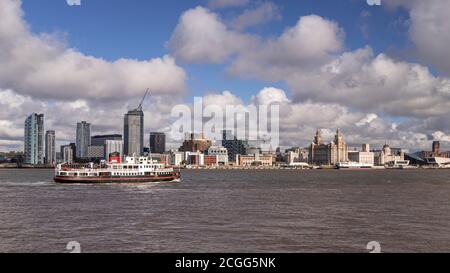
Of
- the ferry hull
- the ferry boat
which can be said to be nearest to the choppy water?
the ferry hull

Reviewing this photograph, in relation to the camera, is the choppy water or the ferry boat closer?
the choppy water

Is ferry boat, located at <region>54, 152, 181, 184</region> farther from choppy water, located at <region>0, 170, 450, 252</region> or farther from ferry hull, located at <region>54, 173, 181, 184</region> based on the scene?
choppy water, located at <region>0, 170, 450, 252</region>

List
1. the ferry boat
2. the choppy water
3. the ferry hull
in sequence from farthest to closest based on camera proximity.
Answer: the ferry boat → the ferry hull → the choppy water

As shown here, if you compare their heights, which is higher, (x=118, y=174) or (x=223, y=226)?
(x=118, y=174)

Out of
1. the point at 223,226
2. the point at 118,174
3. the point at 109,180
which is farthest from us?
the point at 118,174

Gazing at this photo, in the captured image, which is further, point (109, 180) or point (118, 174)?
point (118, 174)

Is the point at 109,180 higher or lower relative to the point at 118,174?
lower

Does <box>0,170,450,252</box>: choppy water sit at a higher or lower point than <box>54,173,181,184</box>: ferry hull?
lower

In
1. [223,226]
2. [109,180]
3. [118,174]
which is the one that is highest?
[118,174]

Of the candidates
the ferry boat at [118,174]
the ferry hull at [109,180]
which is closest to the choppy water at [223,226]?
the ferry hull at [109,180]

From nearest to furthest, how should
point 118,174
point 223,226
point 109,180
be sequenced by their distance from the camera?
point 223,226, point 109,180, point 118,174

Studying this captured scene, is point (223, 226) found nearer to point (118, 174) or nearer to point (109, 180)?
point (118, 174)

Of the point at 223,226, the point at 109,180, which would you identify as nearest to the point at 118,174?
the point at 109,180
